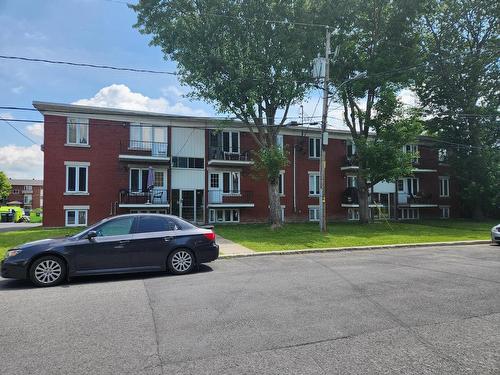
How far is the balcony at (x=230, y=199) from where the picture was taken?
2731 centimetres

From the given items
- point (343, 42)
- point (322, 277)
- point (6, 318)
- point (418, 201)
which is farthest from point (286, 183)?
point (6, 318)

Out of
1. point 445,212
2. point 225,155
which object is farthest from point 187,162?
point 445,212

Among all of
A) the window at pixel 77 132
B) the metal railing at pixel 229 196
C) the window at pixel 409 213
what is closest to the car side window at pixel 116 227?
the window at pixel 77 132

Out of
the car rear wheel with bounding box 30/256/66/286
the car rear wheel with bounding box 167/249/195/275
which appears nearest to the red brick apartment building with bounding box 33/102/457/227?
the car rear wheel with bounding box 167/249/195/275

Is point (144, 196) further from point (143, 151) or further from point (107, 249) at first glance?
point (107, 249)

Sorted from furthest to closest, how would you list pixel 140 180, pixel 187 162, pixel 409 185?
pixel 409 185 → pixel 187 162 → pixel 140 180

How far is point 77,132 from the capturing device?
80.3 feet

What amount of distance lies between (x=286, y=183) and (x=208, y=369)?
1034 inches

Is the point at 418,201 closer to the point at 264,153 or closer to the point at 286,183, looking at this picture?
the point at 286,183

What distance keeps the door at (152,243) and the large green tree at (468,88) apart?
25.1 meters

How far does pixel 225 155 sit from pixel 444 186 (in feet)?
72.3

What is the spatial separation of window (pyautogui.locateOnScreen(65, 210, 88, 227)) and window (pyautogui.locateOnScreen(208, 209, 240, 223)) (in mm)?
8251

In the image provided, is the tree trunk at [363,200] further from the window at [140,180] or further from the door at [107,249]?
the door at [107,249]

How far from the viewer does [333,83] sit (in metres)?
24.7
